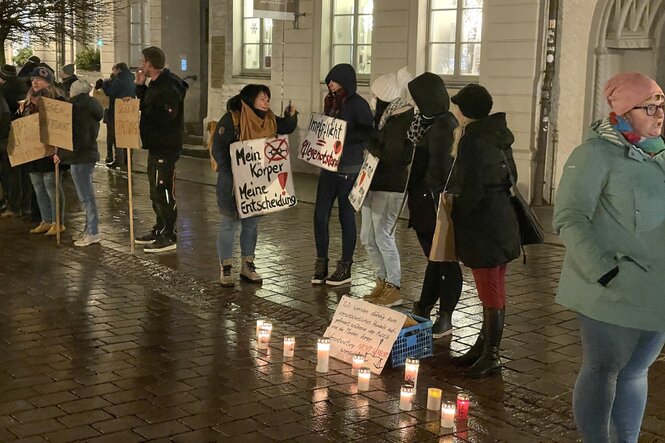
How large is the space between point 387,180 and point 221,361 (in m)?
2.11

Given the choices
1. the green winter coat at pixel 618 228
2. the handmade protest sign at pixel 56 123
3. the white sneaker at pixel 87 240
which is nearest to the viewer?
the green winter coat at pixel 618 228

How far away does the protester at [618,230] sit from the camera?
13.5 feet

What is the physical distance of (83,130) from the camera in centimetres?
1043

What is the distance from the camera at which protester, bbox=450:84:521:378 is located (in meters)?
6.09

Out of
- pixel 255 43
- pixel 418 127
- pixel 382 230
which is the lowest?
pixel 382 230

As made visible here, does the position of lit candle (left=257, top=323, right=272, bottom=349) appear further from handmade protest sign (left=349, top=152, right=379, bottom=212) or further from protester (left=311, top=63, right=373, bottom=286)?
protester (left=311, top=63, right=373, bottom=286)

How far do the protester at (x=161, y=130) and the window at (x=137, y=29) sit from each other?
43.7 ft

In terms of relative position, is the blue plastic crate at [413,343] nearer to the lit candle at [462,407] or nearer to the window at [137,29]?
the lit candle at [462,407]

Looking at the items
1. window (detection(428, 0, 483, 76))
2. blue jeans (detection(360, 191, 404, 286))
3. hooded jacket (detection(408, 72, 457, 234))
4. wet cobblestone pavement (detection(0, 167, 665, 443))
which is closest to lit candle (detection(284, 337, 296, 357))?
wet cobblestone pavement (detection(0, 167, 665, 443))

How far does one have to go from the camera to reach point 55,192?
36.1ft

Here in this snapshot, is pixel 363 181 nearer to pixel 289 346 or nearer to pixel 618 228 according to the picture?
pixel 289 346

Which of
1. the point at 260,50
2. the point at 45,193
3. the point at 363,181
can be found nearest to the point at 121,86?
the point at 260,50

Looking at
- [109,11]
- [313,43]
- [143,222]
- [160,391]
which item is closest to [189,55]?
[109,11]

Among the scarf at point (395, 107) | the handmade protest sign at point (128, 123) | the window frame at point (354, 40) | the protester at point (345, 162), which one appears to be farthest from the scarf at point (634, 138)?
the window frame at point (354, 40)
